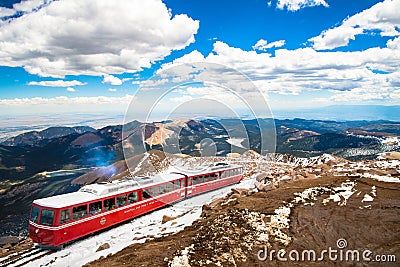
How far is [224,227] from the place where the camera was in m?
15.8

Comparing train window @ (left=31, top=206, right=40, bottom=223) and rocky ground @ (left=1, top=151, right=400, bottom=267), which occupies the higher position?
rocky ground @ (left=1, top=151, right=400, bottom=267)

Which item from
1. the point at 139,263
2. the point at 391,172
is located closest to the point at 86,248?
the point at 139,263

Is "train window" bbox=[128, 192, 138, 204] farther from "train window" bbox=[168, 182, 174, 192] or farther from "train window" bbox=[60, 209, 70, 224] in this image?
"train window" bbox=[60, 209, 70, 224]

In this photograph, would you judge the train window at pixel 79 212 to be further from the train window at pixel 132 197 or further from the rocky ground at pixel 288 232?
the train window at pixel 132 197

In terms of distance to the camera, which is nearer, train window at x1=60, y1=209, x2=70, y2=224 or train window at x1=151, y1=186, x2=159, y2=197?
train window at x1=60, y1=209, x2=70, y2=224

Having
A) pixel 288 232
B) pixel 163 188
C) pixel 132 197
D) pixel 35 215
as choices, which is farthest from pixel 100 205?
pixel 288 232

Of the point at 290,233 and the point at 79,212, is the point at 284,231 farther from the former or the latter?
the point at 79,212

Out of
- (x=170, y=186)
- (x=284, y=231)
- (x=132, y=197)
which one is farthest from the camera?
(x=170, y=186)

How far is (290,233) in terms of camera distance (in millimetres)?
15008

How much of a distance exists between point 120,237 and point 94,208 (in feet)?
9.08

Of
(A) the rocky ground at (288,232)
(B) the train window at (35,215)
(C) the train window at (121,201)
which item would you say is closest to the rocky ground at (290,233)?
(A) the rocky ground at (288,232)

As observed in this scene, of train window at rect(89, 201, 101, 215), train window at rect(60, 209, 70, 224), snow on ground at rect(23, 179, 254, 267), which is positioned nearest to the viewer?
snow on ground at rect(23, 179, 254, 267)


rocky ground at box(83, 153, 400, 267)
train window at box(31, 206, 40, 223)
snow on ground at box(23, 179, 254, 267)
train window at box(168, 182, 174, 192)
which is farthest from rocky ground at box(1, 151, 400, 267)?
train window at box(31, 206, 40, 223)

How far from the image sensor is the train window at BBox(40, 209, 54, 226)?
58.1ft
